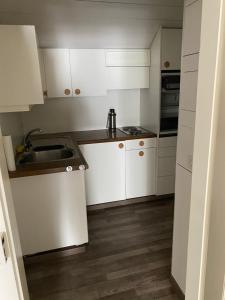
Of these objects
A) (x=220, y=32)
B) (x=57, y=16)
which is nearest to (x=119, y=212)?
(x=57, y=16)

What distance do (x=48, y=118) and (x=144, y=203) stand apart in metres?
1.66

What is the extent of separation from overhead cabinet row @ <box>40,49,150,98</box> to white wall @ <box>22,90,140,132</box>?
323 millimetres

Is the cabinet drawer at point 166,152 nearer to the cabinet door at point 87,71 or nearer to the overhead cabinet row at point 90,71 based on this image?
the overhead cabinet row at point 90,71

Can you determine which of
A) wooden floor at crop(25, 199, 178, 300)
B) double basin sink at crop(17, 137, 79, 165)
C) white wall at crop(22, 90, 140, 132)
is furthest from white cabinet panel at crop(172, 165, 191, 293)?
white wall at crop(22, 90, 140, 132)

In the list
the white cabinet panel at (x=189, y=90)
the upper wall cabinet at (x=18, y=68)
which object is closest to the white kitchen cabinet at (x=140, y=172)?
the white cabinet panel at (x=189, y=90)

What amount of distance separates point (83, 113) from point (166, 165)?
128cm

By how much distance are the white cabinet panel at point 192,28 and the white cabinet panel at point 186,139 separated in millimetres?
364

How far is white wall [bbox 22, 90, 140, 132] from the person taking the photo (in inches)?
116

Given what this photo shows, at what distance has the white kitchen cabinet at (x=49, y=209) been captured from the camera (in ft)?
6.17

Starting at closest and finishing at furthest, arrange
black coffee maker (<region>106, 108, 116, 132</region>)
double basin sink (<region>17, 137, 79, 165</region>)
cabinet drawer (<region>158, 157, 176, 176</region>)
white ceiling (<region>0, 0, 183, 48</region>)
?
white ceiling (<region>0, 0, 183, 48</region>) < double basin sink (<region>17, 137, 79, 165</region>) < cabinet drawer (<region>158, 157, 176, 176</region>) < black coffee maker (<region>106, 108, 116, 132</region>)

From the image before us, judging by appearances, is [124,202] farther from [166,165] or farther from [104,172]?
[166,165]

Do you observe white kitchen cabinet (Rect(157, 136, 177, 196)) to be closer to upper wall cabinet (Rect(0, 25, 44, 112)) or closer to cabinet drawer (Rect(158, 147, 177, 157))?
cabinet drawer (Rect(158, 147, 177, 157))

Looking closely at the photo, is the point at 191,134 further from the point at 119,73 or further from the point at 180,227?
the point at 119,73

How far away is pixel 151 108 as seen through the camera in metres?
2.90
